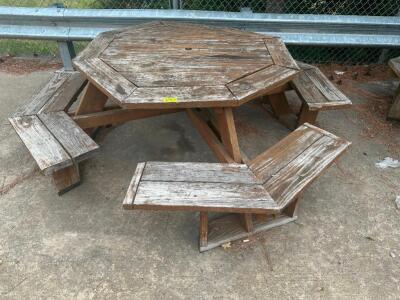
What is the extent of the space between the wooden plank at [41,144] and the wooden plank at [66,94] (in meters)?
0.18

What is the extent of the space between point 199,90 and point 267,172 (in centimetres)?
69

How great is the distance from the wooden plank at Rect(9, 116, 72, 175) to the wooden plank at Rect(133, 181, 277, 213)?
69cm

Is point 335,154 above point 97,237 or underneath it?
above

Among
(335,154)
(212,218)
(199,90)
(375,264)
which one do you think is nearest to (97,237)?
(212,218)

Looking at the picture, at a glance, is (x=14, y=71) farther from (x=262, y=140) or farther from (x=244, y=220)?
(x=244, y=220)

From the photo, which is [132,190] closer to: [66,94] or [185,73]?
[185,73]

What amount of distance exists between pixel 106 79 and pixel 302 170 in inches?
56.8

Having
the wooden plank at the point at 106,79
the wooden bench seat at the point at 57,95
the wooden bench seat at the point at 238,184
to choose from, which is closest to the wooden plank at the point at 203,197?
the wooden bench seat at the point at 238,184

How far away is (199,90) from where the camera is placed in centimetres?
234

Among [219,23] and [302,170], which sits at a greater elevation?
[219,23]

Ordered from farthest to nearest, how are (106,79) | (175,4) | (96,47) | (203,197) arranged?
(175,4), (96,47), (106,79), (203,197)

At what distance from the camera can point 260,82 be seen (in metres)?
2.47

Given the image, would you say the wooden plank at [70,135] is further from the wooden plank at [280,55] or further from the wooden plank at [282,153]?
the wooden plank at [280,55]

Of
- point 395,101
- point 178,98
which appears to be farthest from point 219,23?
point 178,98
